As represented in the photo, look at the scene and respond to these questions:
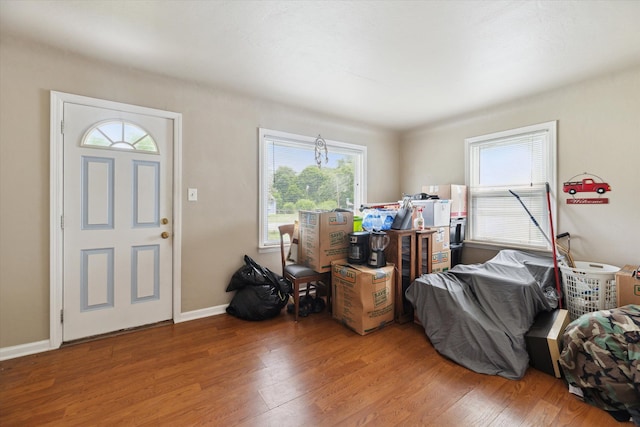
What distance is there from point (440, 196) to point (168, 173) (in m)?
3.23

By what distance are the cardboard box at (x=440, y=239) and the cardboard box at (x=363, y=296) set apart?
621 millimetres

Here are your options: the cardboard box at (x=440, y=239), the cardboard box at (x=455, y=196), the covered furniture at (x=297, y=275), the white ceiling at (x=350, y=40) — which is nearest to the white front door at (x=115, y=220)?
the white ceiling at (x=350, y=40)

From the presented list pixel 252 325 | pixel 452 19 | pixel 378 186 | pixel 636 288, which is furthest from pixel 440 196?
pixel 252 325

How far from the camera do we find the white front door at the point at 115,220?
Answer: 89.3 inches

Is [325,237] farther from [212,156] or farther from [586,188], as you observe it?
[586,188]

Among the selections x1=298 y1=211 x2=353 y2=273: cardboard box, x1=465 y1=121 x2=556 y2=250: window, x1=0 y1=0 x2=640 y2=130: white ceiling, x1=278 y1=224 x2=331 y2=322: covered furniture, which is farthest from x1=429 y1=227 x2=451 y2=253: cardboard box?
x1=0 y1=0 x2=640 y2=130: white ceiling

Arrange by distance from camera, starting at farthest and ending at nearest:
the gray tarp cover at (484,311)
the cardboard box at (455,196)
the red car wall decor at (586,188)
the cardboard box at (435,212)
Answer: the cardboard box at (455,196)
the cardboard box at (435,212)
the red car wall decor at (586,188)
the gray tarp cover at (484,311)

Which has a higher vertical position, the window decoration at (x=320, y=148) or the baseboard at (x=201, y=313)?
the window decoration at (x=320, y=148)

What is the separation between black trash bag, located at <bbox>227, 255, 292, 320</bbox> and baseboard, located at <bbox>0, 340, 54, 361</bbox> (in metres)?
1.43

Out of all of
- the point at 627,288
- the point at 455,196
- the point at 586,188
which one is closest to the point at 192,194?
the point at 455,196

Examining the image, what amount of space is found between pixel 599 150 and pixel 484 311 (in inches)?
79.5

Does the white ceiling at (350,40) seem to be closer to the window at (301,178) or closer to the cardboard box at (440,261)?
the window at (301,178)

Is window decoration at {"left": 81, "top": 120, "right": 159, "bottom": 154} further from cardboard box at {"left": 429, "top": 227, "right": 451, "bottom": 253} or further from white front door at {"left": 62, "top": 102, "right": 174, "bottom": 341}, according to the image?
cardboard box at {"left": 429, "top": 227, "right": 451, "bottom": 253}

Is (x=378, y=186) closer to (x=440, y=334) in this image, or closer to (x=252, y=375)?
(x=440, y=334)
